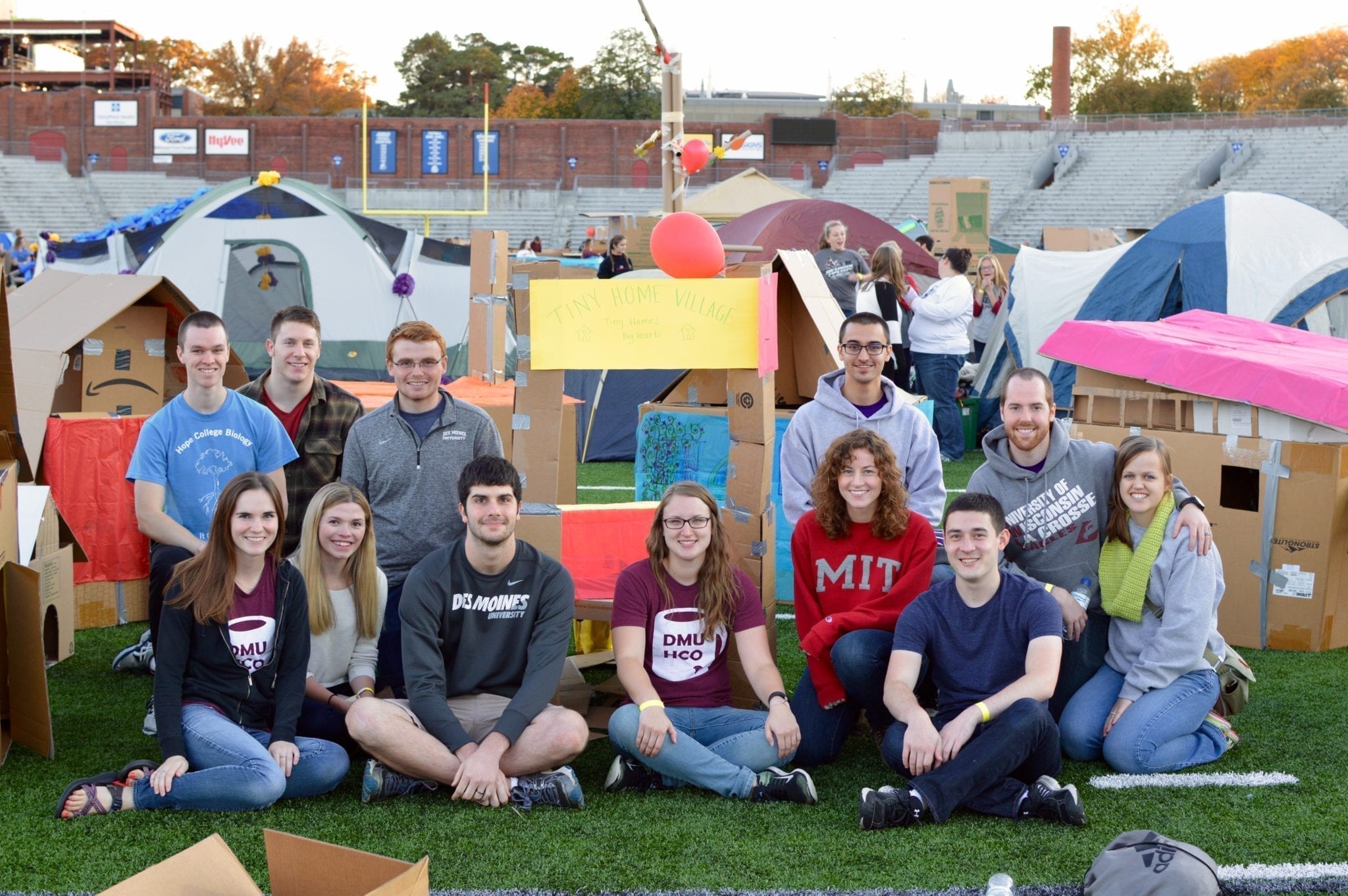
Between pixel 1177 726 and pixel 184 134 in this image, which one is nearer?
pixel 1177 726

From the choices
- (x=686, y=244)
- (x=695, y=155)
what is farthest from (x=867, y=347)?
(x=695, y=155)

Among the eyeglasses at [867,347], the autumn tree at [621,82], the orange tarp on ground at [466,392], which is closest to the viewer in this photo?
the eyeglasses at [867,347]

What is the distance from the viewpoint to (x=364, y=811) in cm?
389

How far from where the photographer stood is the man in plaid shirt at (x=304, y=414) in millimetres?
4980

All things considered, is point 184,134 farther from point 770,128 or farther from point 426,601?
point 426,601

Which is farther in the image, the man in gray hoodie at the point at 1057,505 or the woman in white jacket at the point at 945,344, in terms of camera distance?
the woman in white jacket at the point at 945,344

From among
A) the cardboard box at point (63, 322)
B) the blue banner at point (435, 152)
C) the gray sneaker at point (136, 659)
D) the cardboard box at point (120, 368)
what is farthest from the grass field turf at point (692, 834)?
the blue banner at point (435, 152)

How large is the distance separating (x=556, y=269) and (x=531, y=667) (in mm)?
1470

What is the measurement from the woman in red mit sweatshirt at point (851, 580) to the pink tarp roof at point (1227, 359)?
2002 mm

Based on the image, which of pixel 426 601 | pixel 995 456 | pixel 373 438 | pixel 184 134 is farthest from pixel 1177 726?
pixel 184 134

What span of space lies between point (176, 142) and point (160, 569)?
4596 centimetres

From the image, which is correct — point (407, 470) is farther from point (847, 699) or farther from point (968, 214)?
point (968, 214)

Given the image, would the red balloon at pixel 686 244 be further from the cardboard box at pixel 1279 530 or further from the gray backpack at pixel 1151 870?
the gray backpack at pixel 1151 870

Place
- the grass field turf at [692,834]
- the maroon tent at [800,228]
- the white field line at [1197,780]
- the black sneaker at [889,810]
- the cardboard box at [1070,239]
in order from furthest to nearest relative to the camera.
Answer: the cardboard box at [1070,239], the maroon tent at [800,228], the white field line at [1197,780], the black sneaker at [889,810], the grass field turf at [692,834]
